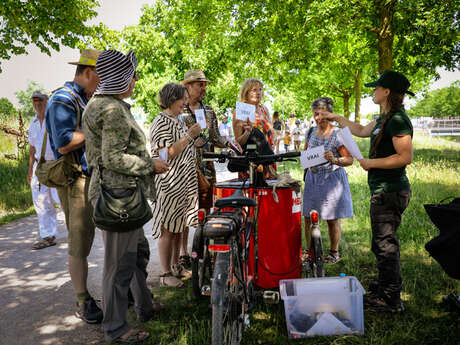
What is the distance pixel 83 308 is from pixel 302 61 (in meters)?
13.5

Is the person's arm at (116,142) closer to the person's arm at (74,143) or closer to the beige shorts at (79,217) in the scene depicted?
the person's arm at (74,143)

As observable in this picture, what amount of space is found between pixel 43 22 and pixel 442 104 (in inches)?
4185

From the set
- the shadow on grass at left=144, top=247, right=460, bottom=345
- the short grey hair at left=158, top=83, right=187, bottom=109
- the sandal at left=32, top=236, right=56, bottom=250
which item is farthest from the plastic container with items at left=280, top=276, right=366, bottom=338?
the sandal at left=32, top=236, right=56, bottom=250

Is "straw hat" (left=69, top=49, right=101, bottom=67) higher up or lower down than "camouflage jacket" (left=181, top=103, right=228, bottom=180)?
higher up

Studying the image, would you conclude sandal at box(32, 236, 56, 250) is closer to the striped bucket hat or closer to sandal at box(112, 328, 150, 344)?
sandal at box(112, 328, 150, 344)

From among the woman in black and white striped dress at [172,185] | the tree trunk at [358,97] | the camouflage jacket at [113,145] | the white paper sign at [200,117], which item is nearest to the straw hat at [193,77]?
the woman in black and white striped dress at [172,185]

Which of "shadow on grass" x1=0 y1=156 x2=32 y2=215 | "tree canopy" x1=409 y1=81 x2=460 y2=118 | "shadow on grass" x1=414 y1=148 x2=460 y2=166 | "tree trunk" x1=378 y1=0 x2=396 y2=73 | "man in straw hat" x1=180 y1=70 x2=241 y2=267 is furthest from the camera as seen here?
"tree canopy" x1=409 y1=81 x2=460 y2=118

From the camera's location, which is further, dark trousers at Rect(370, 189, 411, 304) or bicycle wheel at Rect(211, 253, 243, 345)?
dark trousers at Rect(370, 189, 411, 304)

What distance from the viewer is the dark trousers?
340cm

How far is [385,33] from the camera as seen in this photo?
1168 cm

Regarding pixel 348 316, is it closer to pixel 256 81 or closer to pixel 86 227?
pixel 86 227

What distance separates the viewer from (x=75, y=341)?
3.07 m

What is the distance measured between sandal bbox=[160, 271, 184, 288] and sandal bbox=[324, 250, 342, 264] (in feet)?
6.26

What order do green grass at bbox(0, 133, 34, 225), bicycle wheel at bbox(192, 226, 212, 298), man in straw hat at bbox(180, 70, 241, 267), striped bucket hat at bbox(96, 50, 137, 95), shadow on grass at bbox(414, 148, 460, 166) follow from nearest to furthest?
striped bucket hat at bbox(96, 50, 137, 95), bicycle wheel at bbox(192, 226, 212, 298), man in straw hat at bbox(180, 70, 241, 267), green grass at bbox(0, 133, 34, 225), shadow on grass at bbox(414, 148, 460, 166)
